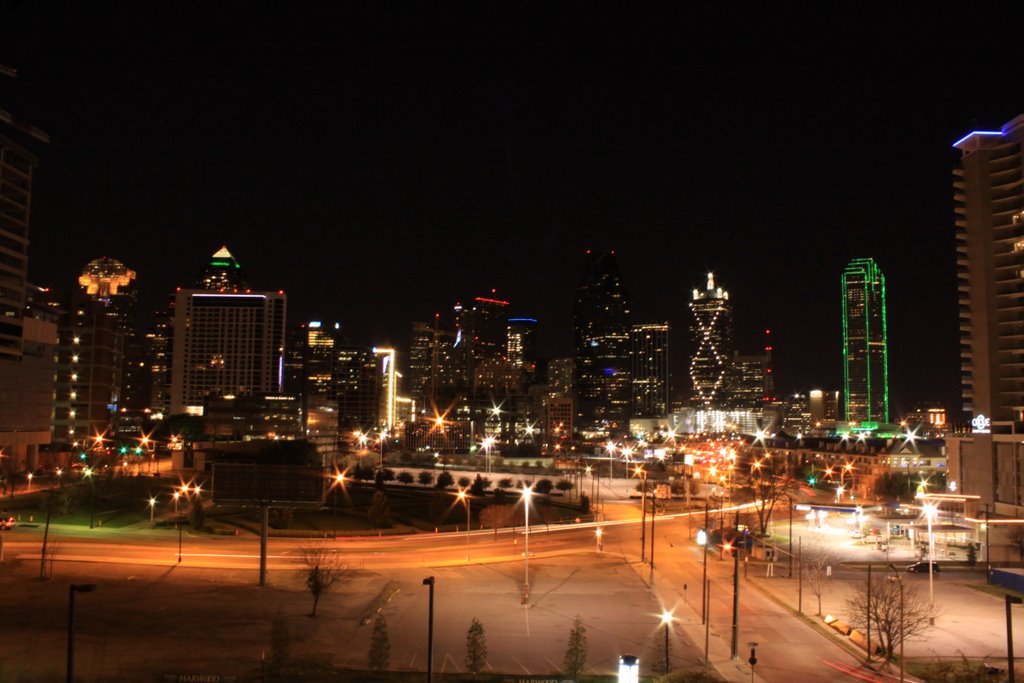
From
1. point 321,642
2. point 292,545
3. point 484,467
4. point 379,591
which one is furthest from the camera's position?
point 484,467

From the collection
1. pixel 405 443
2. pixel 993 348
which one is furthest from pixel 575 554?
pixel 405 443

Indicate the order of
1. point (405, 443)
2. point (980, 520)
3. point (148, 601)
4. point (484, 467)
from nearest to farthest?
point (148, 601), point (980, 520), point (484, 467), point (405, 443)

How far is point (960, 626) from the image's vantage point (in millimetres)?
34062

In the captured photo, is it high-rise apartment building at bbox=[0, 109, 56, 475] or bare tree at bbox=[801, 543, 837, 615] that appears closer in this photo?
bare tree at bbox=[801, 543, 837, 615]

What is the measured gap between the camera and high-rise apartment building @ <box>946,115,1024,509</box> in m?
71.4

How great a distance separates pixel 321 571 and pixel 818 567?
82.4 feet

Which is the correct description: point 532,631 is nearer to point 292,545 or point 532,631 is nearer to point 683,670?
point 683,670

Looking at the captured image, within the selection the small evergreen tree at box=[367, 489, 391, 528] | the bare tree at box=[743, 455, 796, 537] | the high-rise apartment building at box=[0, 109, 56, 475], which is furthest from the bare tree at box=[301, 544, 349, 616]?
the high-rise apartment building at box=[0, 109, 56, 475]

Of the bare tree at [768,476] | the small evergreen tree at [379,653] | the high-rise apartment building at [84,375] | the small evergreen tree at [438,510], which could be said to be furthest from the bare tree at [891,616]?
the high-rise apartment building at [84,375]

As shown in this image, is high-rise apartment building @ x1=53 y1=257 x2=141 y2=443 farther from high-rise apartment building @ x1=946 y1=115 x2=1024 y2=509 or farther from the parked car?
high-rise apartment building @ x1=946 y1=115 x2=1024 y2=509

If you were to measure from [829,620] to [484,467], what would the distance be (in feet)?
268

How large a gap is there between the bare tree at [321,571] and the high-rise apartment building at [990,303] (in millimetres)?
57040

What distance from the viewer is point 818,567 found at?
4153 cm

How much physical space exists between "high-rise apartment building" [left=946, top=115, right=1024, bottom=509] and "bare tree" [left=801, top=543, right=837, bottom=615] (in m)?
24.8
